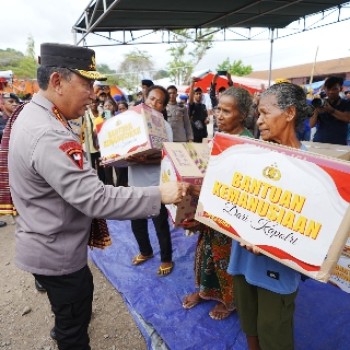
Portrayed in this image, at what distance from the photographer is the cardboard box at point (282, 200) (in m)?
1.12

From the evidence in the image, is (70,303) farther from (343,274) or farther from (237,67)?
(237,67)

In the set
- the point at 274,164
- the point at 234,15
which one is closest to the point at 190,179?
the point at 274,164

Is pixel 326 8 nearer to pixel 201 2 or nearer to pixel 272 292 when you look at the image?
pixel 201 2

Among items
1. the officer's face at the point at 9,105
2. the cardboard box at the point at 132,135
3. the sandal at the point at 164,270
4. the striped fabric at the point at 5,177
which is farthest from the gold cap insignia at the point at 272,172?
the officer's face at the point at 9,105

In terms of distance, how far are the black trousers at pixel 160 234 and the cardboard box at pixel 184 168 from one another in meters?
0.90

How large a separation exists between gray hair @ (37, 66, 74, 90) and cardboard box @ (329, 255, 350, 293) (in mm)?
1803

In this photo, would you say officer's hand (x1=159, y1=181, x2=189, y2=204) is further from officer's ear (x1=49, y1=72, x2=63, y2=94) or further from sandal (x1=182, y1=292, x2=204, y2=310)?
sandal (x1=182, y1=292, x2=204, y2=310)

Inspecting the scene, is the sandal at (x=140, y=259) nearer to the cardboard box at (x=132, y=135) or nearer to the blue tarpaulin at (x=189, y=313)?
the blue tarpaulin at (x=189, y=313)

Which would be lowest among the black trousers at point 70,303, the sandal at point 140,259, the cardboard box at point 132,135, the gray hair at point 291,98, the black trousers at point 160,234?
the sandal at point 140,259

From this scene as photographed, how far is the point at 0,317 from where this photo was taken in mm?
2721

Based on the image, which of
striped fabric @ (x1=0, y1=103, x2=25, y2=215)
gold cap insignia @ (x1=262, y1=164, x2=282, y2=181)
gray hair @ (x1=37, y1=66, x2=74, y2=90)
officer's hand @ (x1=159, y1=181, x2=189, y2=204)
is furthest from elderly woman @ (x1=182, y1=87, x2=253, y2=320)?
striped fabric @ (x1=0, y1=103, x2=25, y2=215)

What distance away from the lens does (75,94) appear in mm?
1547

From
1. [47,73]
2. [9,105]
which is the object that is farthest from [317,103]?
[9,105]

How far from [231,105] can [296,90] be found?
573mm
